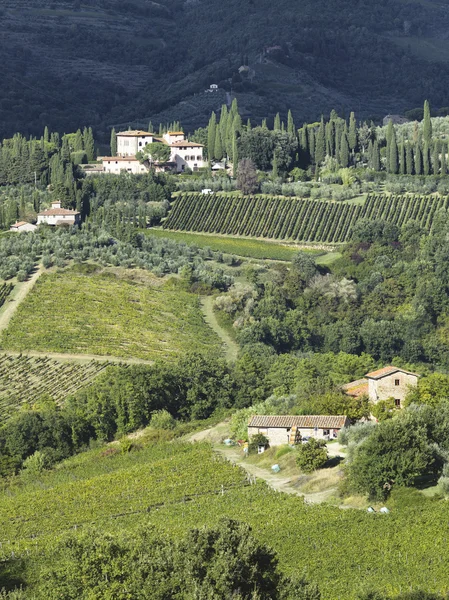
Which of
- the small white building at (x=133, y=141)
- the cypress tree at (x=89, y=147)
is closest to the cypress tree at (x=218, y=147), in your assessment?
the small white building at (x=133, y=141)

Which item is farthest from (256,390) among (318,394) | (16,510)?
(16,510)

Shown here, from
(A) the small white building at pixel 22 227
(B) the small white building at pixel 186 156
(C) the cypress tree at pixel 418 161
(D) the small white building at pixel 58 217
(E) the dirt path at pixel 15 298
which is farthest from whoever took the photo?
(B) the small white building at pixel 186 156

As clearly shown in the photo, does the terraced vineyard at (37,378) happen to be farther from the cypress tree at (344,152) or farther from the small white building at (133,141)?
the small white building at (133,141)

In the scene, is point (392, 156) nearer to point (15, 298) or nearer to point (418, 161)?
point (418, 161)

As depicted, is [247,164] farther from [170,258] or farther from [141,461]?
[141,461]

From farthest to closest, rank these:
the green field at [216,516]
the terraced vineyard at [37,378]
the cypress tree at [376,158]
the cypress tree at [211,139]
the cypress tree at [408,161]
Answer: the cypress tree at [211,139], the cypress tree at [376,158], the cypress tree at [408,161], the terraced vineyard at [37,378], the green field at [216,516]

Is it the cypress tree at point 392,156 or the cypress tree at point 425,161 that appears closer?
the cypress tree at point 425,161
